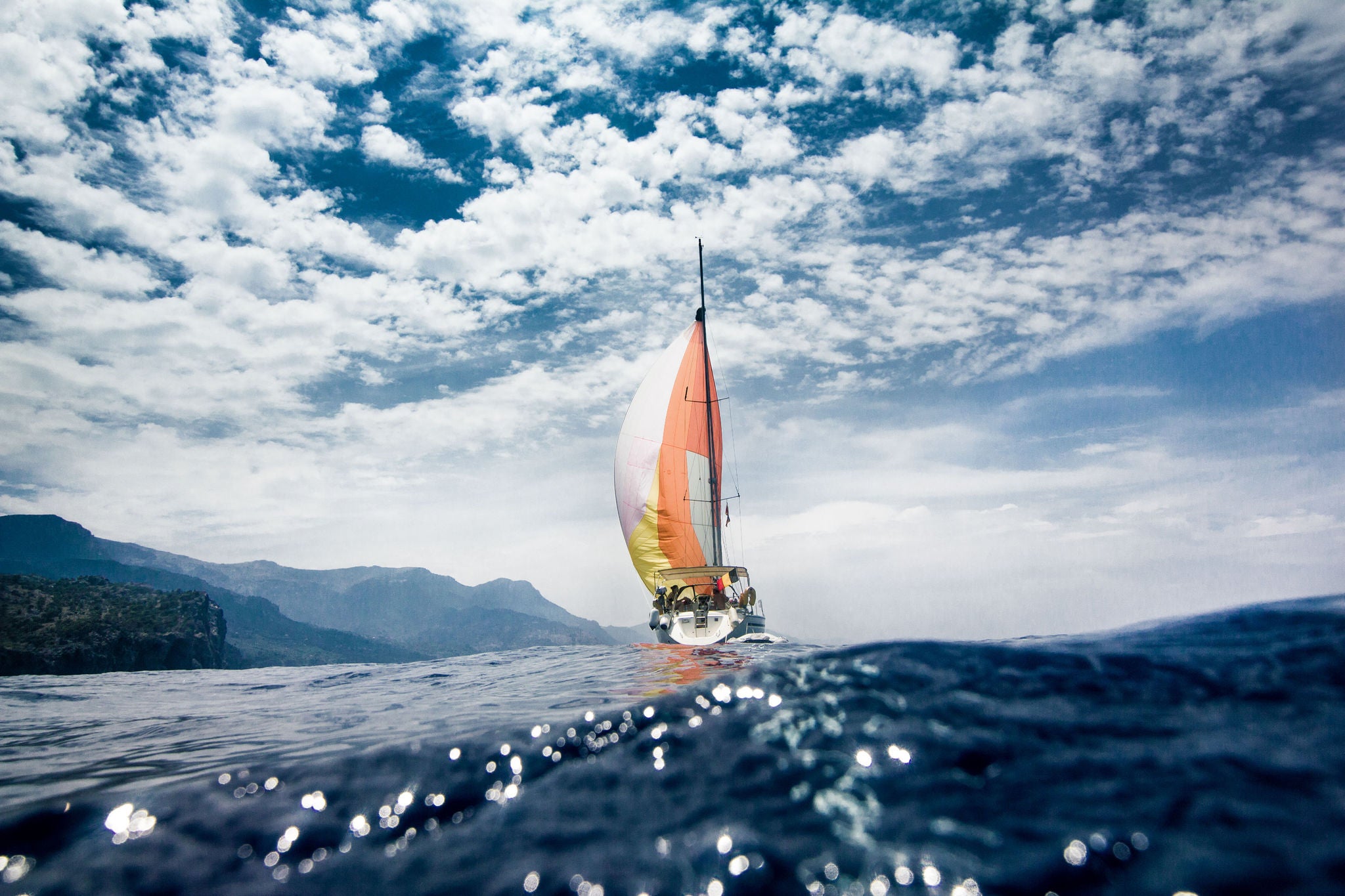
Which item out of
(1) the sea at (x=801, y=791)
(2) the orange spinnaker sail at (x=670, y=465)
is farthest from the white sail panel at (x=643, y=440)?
(1) the sea at (x=801, y=791)

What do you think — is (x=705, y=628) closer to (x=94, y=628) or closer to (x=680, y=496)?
(x=680, y=496)

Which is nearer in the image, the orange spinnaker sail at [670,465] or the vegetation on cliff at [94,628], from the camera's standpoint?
the orange spinnaker sail at [670,465]

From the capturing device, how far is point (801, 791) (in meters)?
3.13

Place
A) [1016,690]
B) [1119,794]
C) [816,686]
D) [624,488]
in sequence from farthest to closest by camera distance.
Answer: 1. [624,488]
2. [816,686]
3. [1016,690]
4. [1119,794]

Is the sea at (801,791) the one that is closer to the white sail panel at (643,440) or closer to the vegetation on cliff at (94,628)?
the white sail panel at (643,440)

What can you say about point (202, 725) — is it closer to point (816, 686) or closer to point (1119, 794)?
point (816, 686)

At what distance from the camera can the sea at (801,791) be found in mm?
2443

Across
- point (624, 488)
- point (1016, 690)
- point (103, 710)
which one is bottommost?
point (103, 710)

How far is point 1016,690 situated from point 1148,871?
2.11 m

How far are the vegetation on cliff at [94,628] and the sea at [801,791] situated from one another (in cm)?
9576

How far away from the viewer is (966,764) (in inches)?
128

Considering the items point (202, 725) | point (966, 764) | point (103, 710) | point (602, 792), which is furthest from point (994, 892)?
point (103, 710)

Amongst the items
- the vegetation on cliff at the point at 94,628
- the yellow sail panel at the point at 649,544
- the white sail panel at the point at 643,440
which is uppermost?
the white sail panel at the point at 643,440

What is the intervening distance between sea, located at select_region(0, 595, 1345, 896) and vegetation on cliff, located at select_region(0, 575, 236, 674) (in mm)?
95756
